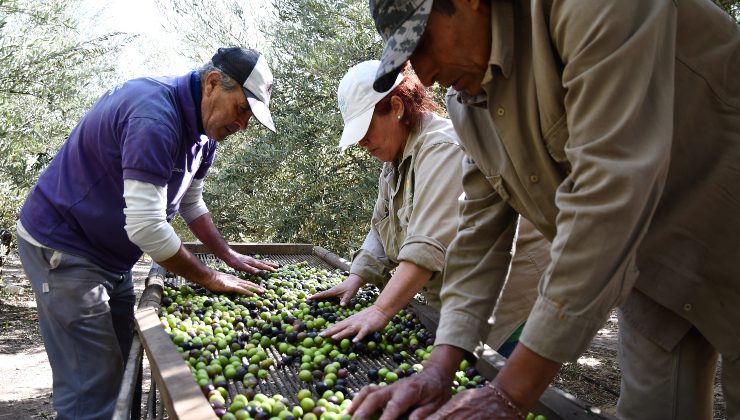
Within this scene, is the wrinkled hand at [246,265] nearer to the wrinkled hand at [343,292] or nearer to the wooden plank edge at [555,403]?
the wrinkled hand at [343,292]

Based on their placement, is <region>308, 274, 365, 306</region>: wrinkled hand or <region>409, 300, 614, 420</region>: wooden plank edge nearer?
<region>409, 300, 614, 420</region>: wooden plank edge

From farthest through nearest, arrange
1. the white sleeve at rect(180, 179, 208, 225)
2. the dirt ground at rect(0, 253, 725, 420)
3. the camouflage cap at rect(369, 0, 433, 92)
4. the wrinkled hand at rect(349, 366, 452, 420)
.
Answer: the dirt ground at rect(0, 253, 725, 420), the white sleeve at rect(180, 179, 208, 225), the wrinkled hand at rect(349, 366, 452, 420), the camouflage cap at rect(369, 0, 433, 92)

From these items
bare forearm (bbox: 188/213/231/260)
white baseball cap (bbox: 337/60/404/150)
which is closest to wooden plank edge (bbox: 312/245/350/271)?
bare forearm (bbox: 188/213/231/260)

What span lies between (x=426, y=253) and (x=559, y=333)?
150 cm

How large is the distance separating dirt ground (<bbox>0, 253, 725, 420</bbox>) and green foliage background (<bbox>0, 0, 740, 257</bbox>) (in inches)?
61.8

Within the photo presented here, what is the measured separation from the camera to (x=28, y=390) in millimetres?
6871

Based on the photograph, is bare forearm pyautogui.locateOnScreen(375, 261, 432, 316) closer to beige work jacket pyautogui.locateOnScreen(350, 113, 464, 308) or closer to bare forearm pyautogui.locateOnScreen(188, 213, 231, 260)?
beige work jacket pyautogui.locateOnScreen(350, 113, 464, 308)

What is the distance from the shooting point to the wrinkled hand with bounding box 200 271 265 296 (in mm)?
3889

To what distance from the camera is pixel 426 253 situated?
298 centimetres

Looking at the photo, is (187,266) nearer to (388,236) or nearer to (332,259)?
(388,236)

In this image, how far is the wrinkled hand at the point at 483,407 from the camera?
5.02 ft

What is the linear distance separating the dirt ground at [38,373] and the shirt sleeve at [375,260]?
204 centimetres

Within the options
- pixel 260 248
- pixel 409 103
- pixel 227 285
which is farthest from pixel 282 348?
pixel 260 248

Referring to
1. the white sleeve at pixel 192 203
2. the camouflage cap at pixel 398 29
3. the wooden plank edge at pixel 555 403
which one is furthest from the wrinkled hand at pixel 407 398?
the white sleeve at pixel 192 203
